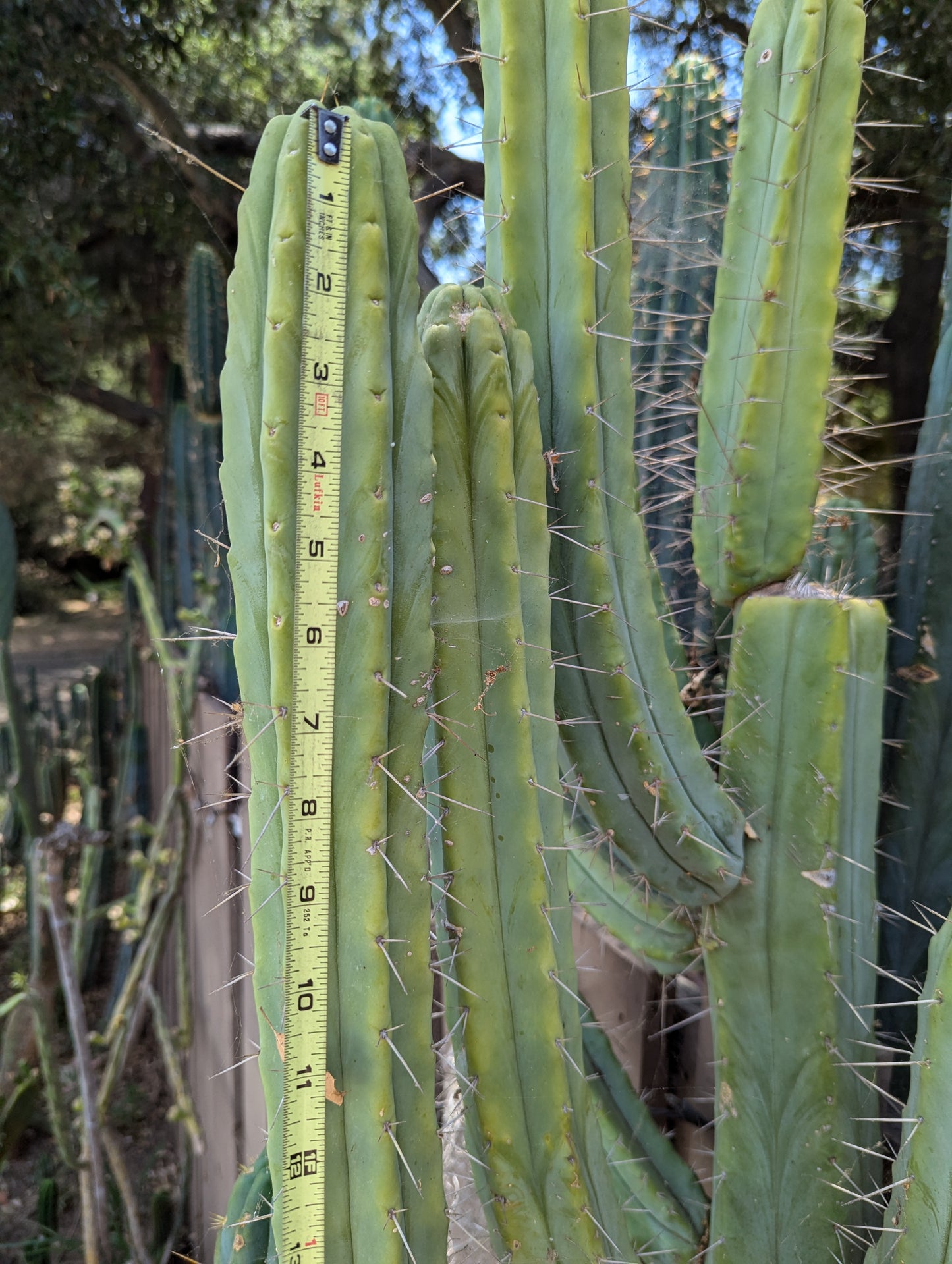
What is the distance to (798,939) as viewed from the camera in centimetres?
121

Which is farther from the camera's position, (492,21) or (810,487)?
(810,487)

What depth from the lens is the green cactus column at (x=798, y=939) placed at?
1.19 meters

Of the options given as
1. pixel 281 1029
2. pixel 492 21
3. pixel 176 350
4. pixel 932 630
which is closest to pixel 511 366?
pixel 492 21

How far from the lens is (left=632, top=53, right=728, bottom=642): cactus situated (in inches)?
65.7

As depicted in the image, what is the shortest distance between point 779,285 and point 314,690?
875 mm

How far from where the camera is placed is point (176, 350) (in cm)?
599


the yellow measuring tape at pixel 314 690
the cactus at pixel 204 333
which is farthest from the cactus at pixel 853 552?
the cactus at pixel 204 333

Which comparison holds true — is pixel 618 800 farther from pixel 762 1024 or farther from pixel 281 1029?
pixel 281 1029

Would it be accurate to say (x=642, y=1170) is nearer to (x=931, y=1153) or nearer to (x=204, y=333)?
(x=931, y=1153)

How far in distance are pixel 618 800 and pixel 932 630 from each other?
0.68 meters

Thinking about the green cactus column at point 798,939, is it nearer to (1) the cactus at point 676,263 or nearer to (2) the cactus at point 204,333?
(1) the cactus at point 676,263

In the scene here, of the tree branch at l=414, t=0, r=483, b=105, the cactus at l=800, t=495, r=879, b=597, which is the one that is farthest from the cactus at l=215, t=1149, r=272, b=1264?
the tree branch at l=414, t=0, r=483, b=105

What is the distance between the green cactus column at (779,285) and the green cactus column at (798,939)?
0.40ft

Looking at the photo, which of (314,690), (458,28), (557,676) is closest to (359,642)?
(314,690)
